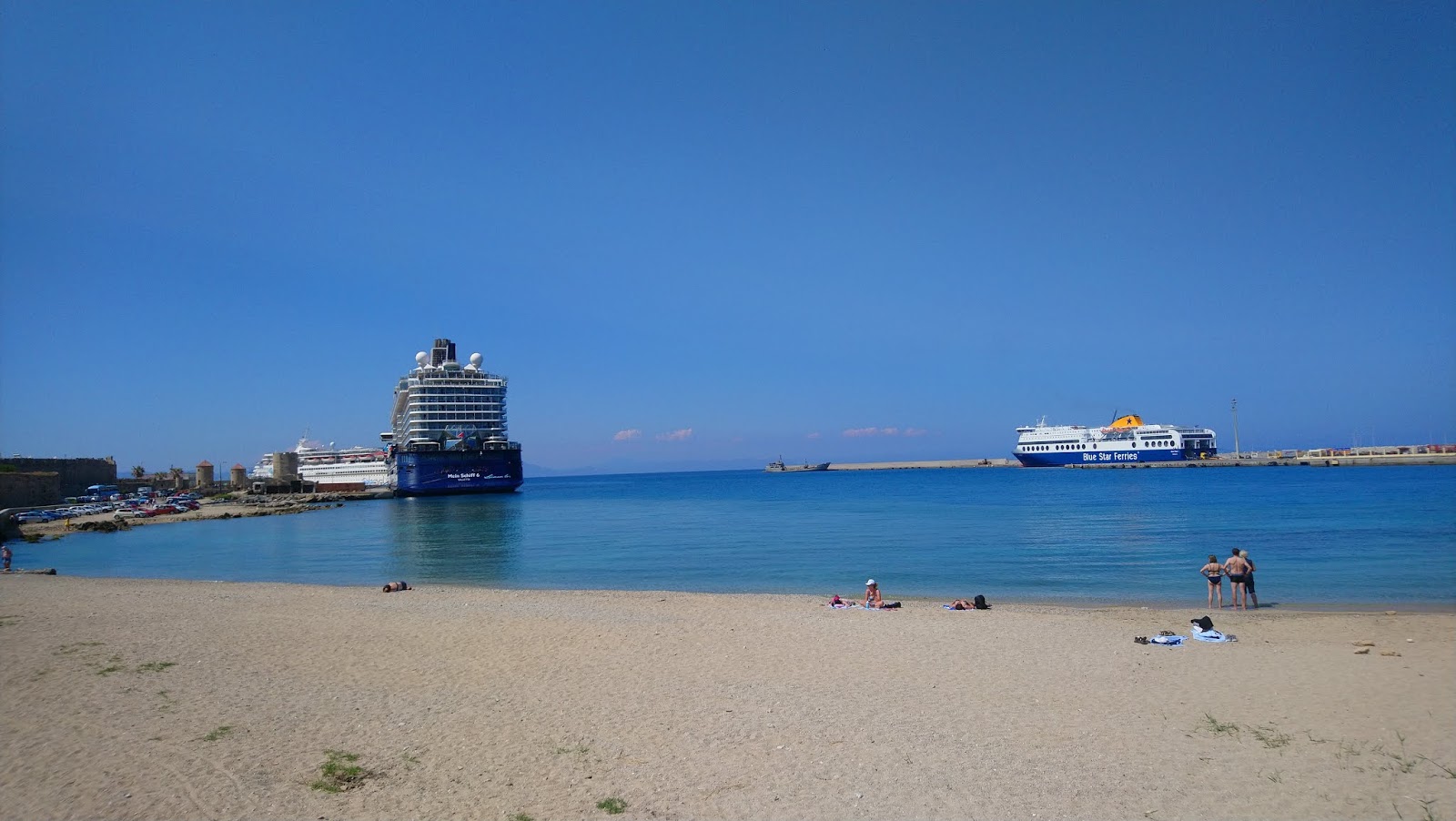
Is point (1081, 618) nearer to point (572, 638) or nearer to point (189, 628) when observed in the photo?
point (572, 638)

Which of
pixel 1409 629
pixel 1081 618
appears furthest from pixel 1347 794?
pixel 1409 629

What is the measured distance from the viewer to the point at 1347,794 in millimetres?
5641

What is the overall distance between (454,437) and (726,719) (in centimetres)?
7261

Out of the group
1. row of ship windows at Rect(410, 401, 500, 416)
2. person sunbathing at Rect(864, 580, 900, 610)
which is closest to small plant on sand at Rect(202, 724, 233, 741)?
person sunbathing at Rect(864, 580, 900, 610)

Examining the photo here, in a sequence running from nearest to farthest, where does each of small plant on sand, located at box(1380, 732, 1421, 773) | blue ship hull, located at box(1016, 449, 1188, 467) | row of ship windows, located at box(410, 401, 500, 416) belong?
small plant on sand, located at box(1380, 732, 1421, 773)
row of ship windows, located at box(410, 401, 500, 416)
blue ship hull, located at box(1016, 449, 1188, 467)

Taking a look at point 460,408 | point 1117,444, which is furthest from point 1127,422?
point 460,408

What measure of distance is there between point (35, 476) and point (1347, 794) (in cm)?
7789

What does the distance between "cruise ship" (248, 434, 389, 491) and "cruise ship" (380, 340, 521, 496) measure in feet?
48.9

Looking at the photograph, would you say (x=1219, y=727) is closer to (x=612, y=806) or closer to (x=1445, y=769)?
(x=1445, y=769)

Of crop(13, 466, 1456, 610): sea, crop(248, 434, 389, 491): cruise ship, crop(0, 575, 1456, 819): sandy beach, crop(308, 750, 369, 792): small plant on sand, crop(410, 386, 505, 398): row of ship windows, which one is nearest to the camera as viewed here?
crop(0, 575, 1456, 819): sandy beach

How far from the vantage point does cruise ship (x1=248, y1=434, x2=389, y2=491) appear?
300 ft

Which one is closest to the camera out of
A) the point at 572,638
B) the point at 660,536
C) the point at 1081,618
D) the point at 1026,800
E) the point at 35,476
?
the point at 1026,800

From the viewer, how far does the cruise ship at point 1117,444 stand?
106812mm

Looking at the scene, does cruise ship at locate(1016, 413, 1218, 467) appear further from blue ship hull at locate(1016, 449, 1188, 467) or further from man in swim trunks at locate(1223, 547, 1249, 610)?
man in swim trunks at locate(1223, 547, 1249, 610)
